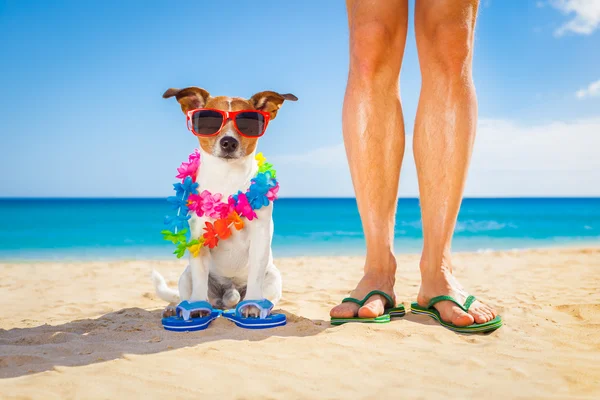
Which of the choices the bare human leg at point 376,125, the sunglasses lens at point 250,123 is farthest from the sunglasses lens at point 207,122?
the bare human leg at point 376,125

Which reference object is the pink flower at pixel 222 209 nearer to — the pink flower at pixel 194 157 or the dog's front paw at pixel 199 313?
the pink flower at pixel 194 157

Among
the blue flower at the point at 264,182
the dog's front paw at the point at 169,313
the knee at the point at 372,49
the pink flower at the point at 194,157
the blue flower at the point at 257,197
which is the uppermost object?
the knee at the point at 372,49

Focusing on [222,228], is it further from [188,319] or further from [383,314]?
[383,314]

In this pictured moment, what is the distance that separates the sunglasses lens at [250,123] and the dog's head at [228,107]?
31 millimetres

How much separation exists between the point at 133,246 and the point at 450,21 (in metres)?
11.1

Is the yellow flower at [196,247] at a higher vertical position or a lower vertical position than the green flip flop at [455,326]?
higher

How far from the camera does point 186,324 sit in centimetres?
256

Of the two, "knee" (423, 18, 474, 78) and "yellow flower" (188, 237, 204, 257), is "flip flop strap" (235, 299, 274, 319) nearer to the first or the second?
"yellow flower" (188, 237, 204, 257)

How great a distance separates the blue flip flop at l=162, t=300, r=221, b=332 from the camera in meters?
2.56

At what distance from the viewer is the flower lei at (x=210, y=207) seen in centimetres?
272

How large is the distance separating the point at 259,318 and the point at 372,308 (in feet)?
1.98

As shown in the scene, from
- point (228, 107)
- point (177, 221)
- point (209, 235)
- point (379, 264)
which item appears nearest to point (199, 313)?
point (209, 235)

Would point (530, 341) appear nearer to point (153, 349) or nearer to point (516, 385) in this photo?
point (516, 385)

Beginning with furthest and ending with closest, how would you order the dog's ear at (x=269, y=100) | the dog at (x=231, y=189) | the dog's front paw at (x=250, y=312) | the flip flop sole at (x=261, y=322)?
the dog's ear at (x=269, y=100)
the dog at (x=231, y=189)
the dog's front paw at (x=250, y=312)
the flip flop sole at (x=261, y=322)
